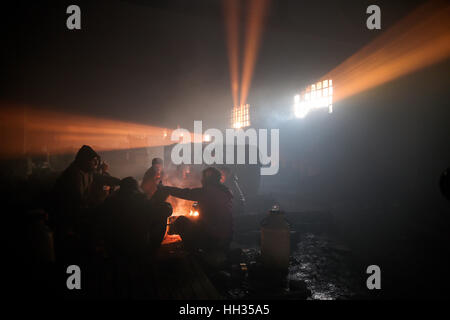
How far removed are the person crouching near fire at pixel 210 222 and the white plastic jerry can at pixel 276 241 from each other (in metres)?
0.72

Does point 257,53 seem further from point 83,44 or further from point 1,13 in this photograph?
point 1,13

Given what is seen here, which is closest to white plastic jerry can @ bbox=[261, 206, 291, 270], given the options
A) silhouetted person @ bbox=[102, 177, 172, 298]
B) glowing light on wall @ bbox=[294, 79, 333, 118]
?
silhouetted person @ bbox=[102, 177, 172, 298]

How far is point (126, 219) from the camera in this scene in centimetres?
320

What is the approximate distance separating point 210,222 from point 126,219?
149 centimetres

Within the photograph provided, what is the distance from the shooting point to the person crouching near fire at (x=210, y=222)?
4.08 metres

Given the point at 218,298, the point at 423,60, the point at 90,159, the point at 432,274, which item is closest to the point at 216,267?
the point at 218,298

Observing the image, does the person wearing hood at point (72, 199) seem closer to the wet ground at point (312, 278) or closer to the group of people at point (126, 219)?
the group of people at point (126, 219)

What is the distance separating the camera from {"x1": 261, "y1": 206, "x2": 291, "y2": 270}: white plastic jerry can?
12.8 feet

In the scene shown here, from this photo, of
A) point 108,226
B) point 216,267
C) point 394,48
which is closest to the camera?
point 108,226

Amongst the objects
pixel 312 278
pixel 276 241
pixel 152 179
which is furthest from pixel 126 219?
pixel 152 179

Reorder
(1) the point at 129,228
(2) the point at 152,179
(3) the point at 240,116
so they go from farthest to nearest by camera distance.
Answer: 1. (3) the point at 240,116
2. (2) the point at 152,179
3. (1) the point at 129,228

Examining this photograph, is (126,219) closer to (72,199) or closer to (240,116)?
(72,199)

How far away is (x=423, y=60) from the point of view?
707cm
